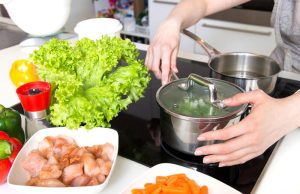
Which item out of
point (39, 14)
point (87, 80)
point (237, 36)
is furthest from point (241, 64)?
point (237, 36)

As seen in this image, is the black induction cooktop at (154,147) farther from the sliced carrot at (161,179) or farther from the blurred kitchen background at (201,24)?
the blurred kitchen background at (201,24)

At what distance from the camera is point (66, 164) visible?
646 millimetres

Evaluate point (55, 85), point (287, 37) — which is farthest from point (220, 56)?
point (55, 85)

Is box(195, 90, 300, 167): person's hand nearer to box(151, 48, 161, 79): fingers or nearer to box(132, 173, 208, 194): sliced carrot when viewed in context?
box(132, 173, 208, 194): sliced carrot

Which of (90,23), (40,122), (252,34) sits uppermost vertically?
(90,23)

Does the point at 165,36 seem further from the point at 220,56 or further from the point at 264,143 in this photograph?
A: the point at 264,143

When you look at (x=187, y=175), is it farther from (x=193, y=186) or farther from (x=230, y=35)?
(x=230, y=35)

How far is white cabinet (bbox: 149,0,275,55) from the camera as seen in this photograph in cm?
178

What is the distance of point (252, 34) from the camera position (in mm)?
1808

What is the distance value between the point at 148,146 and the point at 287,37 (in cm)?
68

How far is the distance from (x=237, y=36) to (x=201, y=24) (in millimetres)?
220

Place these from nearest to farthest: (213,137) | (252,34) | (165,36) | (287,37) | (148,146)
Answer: (213,137)
(148,146)
(165,36)
(287,37)
(252,34)

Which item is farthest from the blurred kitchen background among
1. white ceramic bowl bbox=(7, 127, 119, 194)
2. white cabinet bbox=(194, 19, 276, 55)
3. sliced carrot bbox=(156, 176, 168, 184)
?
sliced carrot bbox=(156, 176, 168, 184)

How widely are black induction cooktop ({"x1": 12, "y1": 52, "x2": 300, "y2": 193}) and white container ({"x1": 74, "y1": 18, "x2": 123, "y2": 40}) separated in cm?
29
